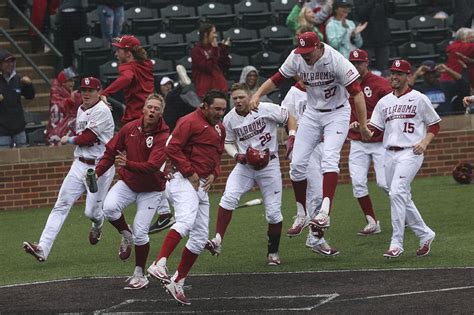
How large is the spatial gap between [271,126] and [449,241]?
2.50 m

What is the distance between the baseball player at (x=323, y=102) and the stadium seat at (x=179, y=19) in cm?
971

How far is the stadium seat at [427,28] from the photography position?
2345 centimetres

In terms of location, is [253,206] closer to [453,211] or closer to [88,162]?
[453,211]

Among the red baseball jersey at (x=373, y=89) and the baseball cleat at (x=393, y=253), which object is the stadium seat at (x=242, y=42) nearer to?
the red baseball jersey at (x=373, y=89)

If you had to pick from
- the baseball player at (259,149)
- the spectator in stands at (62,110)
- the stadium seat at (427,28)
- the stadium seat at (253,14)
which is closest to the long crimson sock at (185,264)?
the baseball player at (259,149)

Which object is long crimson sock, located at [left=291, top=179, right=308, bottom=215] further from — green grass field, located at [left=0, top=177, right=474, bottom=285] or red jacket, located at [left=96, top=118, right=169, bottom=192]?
red jacket, located at [left=96, top=118, right=169, bottom=192]

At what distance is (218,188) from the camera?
67.0ft

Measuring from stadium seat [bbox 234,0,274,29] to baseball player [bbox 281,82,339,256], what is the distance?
8.83 metres

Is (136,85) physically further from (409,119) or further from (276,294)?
(276,294)

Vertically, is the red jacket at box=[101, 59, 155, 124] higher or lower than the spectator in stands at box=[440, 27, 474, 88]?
higher

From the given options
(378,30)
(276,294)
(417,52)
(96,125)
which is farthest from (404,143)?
(417,52)

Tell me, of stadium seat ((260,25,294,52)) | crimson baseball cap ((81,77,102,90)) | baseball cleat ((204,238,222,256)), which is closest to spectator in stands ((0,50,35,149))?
crimson baseball cap ((81,77,102,90))

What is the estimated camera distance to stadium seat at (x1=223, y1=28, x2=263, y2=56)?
73.0 ft

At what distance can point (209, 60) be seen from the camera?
739 inches
